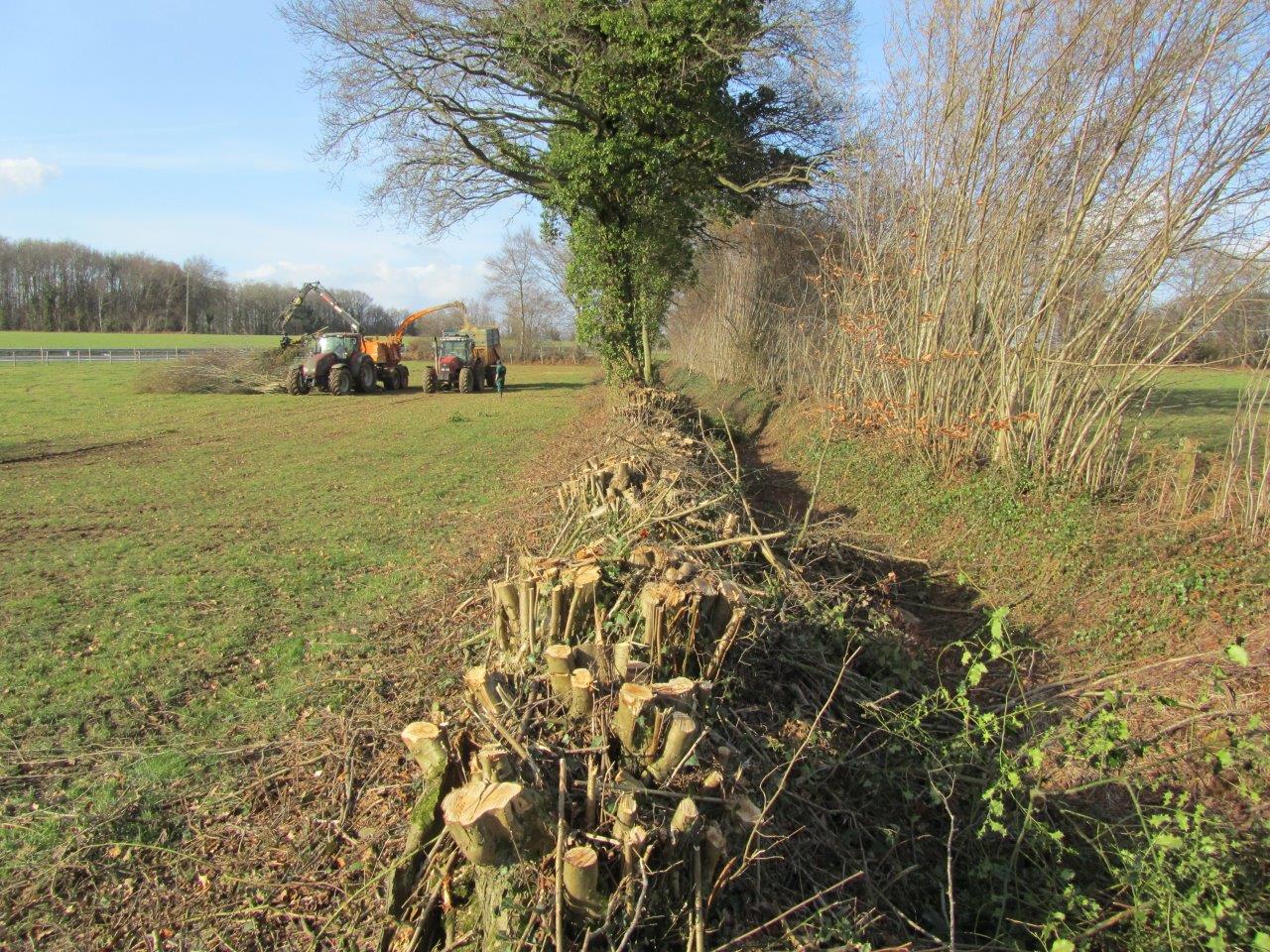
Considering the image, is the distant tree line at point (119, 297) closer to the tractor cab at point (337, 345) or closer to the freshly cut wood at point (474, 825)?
the tractor cab at point (337, 345)

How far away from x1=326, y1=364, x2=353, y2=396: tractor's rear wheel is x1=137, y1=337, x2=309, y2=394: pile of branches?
1.79 m

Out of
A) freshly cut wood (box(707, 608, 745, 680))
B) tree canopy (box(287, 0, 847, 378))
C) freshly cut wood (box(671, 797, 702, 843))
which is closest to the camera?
freshly cut wood (box(671, 797, 702, 843))

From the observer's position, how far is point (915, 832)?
330cm

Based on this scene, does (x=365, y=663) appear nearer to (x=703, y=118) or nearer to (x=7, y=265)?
(x=703, y=118)

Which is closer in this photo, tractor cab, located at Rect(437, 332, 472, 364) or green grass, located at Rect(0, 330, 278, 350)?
tractor cab, located at Rect(437, 332, 472, 364)

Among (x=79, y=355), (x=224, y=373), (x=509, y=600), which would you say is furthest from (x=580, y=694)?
(x=79, y=355)

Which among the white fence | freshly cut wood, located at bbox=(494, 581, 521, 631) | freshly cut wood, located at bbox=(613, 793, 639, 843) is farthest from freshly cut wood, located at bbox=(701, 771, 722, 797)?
the white fence

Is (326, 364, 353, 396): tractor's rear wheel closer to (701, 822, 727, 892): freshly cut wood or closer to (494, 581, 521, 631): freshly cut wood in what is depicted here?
(494, 581, 521, 631): freshly cut wood

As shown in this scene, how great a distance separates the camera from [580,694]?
9.33ft

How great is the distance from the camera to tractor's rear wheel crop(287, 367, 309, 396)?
25.3 meters

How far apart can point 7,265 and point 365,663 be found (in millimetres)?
82414

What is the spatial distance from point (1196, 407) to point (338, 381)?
23.4 m

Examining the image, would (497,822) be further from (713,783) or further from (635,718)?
(713,783)

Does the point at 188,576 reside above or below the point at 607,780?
below
